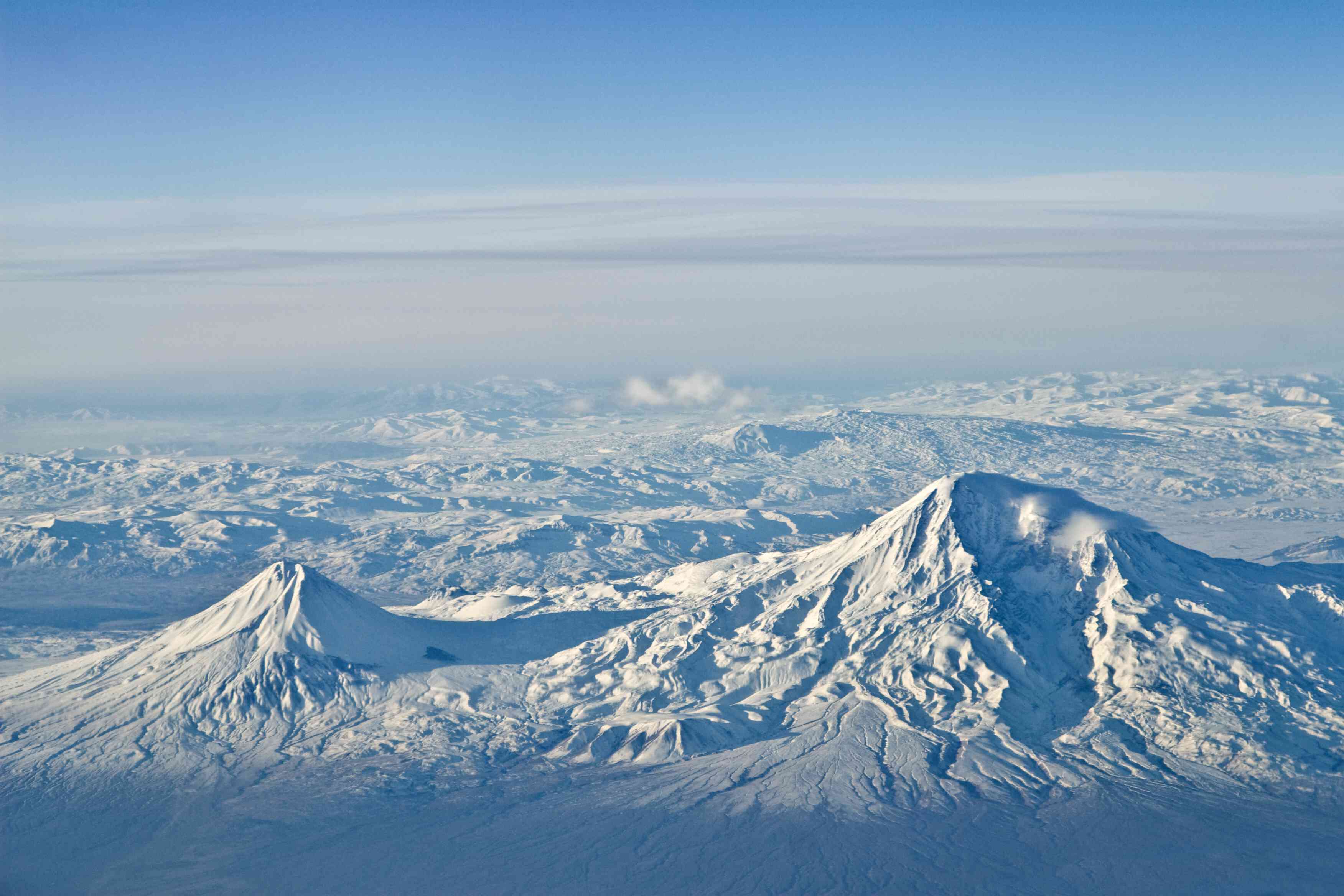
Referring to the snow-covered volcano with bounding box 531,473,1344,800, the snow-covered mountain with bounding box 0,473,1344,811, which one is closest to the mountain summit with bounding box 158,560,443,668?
the snow-covered mountain with bounding box 0,473,1344,811

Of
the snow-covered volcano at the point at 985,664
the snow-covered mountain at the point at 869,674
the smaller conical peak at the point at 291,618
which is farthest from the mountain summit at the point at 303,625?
the snow-covered volcano at the point at 985,664

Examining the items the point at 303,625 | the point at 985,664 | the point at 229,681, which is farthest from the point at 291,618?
the point at 985,664

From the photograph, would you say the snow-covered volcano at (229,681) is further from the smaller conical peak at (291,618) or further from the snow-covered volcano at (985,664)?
the snow-covered volcano at (985,664)

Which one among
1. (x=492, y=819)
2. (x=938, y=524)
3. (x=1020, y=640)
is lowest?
(x=492, y=819)

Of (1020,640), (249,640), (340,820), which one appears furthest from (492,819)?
(1020,640)

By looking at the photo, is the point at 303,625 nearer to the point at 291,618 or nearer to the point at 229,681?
the point at 291,618

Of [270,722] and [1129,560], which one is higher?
[1129,560]

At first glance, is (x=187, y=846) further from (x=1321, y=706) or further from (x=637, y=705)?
(x=1321, y=706)

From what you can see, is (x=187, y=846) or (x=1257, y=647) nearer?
(x=187, y=846)

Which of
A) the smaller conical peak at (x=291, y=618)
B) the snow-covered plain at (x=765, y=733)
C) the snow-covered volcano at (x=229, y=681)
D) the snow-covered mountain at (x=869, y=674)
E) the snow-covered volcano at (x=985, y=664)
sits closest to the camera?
the snow-covered plain at (x=765, y=733)
